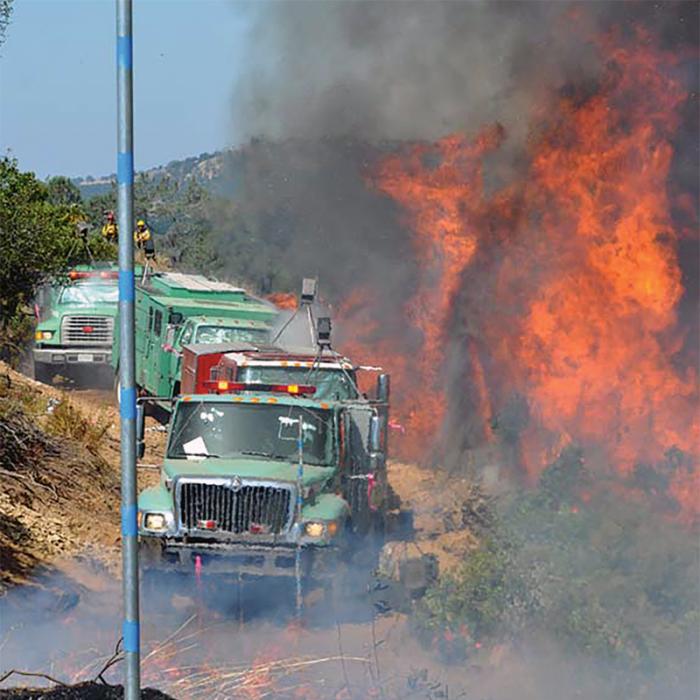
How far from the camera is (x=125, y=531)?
5168mm

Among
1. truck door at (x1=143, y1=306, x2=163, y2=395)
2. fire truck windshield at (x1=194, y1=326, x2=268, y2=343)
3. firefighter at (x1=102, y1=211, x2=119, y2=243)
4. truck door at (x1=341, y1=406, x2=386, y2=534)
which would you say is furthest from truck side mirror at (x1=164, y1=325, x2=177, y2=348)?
truck door at (x1=341, y1=406, x2=386, y2=534)

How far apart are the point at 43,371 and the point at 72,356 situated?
28.8 inches

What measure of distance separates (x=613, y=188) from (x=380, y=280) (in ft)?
23.1

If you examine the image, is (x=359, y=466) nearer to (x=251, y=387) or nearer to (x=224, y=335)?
(x=251, y=387)

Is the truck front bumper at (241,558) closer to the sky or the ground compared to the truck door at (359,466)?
closer to the ground

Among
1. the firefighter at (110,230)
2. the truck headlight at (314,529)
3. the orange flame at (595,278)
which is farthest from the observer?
the firefighter at (110,230)

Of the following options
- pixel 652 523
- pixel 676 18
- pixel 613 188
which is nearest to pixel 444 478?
pixel 613 188

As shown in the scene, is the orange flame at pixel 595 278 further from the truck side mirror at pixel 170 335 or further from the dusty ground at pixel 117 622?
the truck side mirror at pixel 170 335

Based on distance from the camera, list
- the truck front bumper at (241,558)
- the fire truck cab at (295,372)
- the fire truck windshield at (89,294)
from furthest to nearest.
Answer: the fire truck windshield at (89,294) < the fire truck cab at (295,372) < the truck front bumper at (241,558)

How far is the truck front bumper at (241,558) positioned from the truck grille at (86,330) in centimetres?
1419

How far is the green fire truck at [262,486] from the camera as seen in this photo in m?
11.2

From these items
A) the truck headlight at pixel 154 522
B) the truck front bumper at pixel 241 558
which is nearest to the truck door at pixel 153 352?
the truck headlight at pixel 154 522

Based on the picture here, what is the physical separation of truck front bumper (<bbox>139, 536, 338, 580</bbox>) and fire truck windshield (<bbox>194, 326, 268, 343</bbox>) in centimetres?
852

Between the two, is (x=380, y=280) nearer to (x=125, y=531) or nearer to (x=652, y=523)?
(x=652, y=523)
